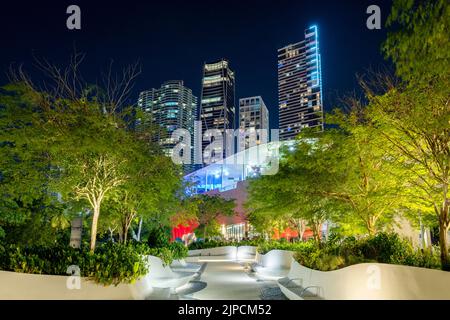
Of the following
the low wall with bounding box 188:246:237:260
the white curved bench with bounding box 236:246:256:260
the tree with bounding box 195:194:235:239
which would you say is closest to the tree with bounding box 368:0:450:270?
the white curved bench with bounding box 236:246:256:260

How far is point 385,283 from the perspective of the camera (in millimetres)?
6812

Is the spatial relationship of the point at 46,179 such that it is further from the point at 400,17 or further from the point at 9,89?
the point at 400,17

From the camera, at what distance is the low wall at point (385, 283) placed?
5945mm

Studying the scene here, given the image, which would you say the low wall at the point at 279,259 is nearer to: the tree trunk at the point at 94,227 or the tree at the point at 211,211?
the tree trunk at the point at 94,227

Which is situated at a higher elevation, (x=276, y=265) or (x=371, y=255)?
(x=371, y=255)

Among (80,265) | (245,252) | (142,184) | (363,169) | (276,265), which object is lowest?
(245,252)

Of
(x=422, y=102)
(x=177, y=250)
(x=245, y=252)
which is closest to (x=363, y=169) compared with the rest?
(x=422, y=102)

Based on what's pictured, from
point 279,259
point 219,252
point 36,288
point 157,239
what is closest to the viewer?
point 36,288

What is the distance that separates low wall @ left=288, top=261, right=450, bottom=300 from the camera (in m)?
5.95

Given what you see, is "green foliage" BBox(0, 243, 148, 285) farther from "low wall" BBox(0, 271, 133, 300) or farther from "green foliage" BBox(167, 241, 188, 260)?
"green foliage" BBox(167, 241, 188, 260)

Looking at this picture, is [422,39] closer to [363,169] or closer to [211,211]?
[363,169]

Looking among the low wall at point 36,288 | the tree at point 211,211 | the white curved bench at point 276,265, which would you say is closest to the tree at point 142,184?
the low wall at point 36,288

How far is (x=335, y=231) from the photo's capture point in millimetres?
17406

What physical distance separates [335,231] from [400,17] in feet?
44.6
